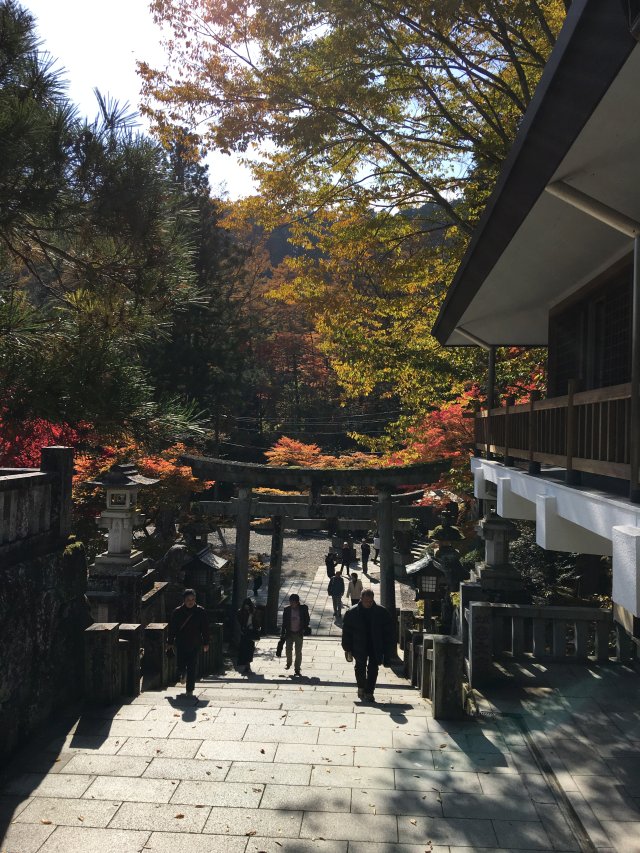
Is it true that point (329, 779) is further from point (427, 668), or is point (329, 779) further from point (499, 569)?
point (499, 569)

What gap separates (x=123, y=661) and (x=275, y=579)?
39.2ft

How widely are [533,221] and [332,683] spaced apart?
7.81 metres

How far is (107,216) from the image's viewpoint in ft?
24.5

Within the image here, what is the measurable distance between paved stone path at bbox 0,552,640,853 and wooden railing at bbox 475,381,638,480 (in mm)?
2578

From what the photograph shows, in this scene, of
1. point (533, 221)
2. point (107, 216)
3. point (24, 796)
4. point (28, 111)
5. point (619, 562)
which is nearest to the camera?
point (619, 562)

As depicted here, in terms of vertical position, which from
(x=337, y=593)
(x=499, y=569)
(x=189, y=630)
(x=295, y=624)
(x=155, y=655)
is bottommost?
(x=337, y=593)

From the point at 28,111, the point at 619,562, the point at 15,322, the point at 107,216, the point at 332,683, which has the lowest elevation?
the point at 332,683

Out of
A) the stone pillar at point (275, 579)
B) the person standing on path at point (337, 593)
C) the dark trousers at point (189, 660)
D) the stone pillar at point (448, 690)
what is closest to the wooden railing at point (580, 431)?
the stone pillar at point (448, 690)

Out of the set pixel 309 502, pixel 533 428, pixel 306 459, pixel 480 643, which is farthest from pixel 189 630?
pixel 306 459


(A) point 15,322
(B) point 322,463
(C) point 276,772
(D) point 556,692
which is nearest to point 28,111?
(A) point 15,322

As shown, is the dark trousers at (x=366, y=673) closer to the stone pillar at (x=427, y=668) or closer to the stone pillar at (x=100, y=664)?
the stone pillar at (x=427, y=668)

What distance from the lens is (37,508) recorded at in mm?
6691

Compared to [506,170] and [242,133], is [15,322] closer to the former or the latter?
[506,170]

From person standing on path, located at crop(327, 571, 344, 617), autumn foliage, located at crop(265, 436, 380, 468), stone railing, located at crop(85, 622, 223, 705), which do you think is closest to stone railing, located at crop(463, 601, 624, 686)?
stone railing, located at crop(85, 622, 223, 705)
